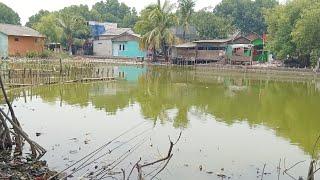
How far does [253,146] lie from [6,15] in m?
74.2

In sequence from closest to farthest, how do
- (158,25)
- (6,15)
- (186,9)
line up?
1. (158,25)
2. (186,9)
3. (6,15)

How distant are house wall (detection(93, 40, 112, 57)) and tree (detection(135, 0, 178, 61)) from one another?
12108mm

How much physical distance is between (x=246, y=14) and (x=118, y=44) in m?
22.8

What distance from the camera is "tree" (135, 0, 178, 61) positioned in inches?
2014

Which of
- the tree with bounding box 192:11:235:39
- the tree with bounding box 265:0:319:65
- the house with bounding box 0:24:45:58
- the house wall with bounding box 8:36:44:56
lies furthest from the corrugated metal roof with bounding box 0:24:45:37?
the tree with bounding box 265:0:319:65

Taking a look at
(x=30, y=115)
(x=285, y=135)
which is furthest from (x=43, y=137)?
(x=285, y=135)

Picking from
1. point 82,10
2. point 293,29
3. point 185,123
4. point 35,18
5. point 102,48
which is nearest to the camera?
point 185,123

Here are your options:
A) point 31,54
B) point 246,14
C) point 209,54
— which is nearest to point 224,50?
point 209,54

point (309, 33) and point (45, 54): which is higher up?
point (309, 33)

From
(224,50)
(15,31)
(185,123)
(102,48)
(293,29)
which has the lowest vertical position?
(185,123)

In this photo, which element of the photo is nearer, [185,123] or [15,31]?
[185,123]

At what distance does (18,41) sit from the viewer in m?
50.2

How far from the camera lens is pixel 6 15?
263 feet

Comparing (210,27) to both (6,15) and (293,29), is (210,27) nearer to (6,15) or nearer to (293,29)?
(293,29)
